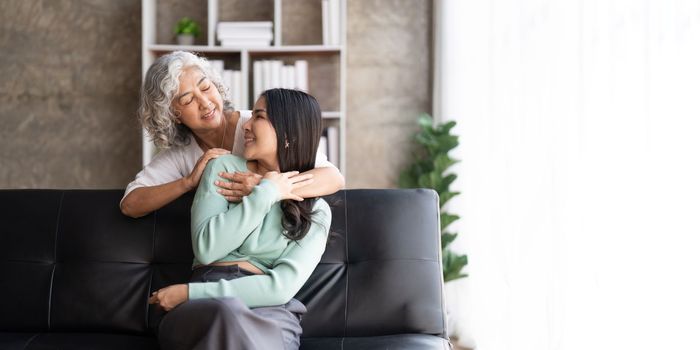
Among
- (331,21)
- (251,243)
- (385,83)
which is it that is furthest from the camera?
(385,83)

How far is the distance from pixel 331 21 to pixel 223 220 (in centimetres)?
214

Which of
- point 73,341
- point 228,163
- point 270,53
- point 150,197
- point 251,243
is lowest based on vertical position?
point 73,341

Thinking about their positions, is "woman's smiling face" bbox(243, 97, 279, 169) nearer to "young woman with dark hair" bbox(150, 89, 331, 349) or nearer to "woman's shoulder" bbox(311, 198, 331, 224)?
"young woman with dark hair" bbox(150, 89, 331, 349)

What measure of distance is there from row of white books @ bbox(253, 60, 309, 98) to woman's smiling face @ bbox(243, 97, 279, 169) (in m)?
1.85

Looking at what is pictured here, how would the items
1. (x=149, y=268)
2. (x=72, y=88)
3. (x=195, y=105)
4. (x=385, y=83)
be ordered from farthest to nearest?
(x=72, y=88) < (x=385, y=83) < (x=195, y=105) < (x=149, y=268)

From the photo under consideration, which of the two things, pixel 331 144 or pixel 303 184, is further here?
pixel 331 144


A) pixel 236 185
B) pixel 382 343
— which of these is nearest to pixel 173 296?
pixel 236 185

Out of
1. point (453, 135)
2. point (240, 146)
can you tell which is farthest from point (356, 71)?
point (240, 146)

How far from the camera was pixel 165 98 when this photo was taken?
233cm

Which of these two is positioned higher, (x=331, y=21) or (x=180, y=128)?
(x=331, y=21)

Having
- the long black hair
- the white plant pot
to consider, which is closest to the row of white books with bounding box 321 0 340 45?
the white plant pot

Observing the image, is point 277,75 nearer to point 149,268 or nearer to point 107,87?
point 107,87

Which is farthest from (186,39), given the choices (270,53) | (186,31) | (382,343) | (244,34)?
(382,343)

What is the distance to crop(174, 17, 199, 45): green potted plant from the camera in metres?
3.98
